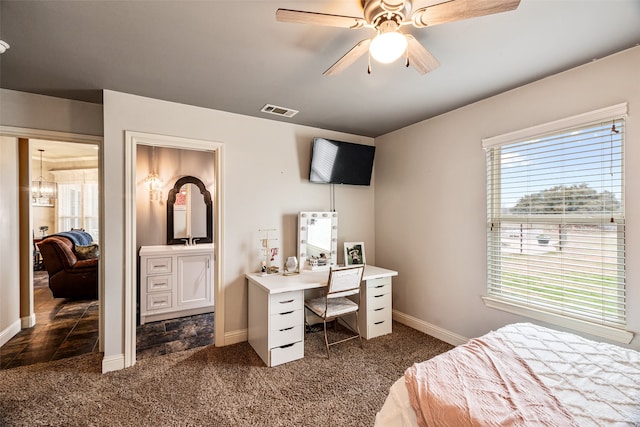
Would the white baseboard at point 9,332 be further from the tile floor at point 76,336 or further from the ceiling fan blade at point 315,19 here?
the ceiling fan blade at point 315,19

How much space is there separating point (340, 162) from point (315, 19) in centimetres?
224

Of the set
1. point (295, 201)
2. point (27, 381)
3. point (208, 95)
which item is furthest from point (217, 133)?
point (27, 381)

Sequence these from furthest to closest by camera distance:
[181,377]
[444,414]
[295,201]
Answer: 1. [295,201]
2. [181,377]
3. [444,414]

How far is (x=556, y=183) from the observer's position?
2.15 meters

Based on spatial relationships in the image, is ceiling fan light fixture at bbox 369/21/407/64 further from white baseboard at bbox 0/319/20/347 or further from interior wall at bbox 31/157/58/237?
interior wall at bbox 31/157/58/237

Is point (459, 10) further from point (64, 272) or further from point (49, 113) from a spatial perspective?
point (64, 272)

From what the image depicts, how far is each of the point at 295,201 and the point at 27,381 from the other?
8.96 feet

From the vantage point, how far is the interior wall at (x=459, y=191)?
1.81m

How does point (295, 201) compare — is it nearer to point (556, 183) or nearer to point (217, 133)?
point (217, 133)

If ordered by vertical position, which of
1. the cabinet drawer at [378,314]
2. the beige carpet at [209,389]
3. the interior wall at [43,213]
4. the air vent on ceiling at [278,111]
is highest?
the air vent on ceiling at [278,111]

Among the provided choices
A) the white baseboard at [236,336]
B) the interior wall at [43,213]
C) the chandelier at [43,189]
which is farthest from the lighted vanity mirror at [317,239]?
the interior wall at [43,213]

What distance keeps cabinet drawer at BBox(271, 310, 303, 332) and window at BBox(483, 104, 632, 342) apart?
5.75 feet

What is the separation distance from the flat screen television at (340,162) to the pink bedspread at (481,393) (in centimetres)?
231


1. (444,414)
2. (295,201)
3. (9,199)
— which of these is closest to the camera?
(444,414)
